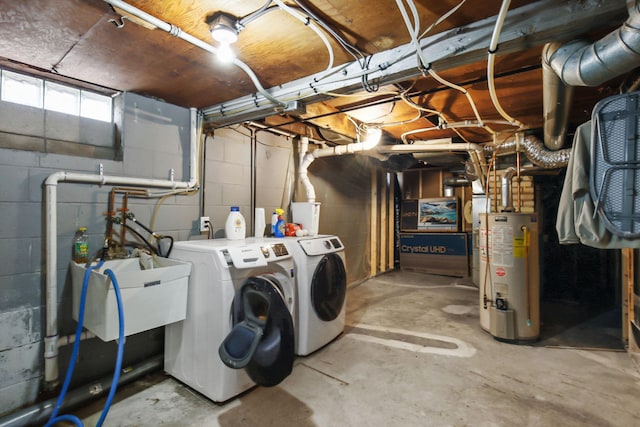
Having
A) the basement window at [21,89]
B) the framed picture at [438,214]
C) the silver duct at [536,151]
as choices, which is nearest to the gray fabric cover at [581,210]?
the silver duct at [536,151]

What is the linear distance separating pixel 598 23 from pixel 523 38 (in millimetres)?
245

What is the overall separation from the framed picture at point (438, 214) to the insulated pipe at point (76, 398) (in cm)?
514

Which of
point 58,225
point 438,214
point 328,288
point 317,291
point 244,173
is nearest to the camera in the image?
point 58,225

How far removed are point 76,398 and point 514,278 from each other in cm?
343

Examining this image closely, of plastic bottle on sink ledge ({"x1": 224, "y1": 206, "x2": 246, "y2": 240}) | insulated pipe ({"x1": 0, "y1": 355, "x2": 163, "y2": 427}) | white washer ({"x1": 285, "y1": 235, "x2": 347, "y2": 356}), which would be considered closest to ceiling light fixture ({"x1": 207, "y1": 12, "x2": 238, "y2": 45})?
plastic bottle on sink ledge ({"x1": 224, "y1": 206, "x2": 246, "y2": 240})

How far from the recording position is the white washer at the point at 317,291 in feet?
8.14

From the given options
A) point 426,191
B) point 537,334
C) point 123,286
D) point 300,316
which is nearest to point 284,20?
point 123,286

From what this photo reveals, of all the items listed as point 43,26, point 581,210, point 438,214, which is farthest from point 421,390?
point 438,214

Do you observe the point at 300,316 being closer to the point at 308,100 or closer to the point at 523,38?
the point at 308,100

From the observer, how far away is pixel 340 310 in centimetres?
283

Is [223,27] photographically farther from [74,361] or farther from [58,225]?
[74,361]

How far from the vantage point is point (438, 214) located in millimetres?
6082

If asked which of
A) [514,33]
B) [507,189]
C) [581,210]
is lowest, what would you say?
[581,210]

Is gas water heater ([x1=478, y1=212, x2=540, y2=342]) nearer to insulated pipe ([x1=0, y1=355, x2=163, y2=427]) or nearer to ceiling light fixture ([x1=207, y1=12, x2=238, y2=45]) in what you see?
ceiling light fixture ([x1=207, y1=12, x2=238, y2=45])
